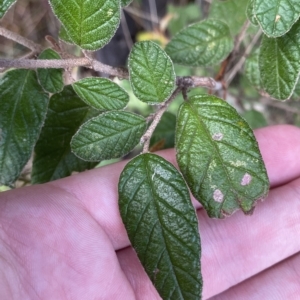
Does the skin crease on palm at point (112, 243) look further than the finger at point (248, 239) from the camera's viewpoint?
No

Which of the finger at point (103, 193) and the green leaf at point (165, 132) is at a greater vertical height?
the green leaf at point (165, 132)

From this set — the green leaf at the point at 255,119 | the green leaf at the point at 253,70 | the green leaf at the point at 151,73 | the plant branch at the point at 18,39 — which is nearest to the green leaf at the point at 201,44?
the green leaf at the point at 253,70

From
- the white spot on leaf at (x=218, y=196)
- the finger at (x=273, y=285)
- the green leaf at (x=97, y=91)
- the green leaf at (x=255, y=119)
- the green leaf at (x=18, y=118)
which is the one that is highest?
the green leaf at (x=97, y=91)

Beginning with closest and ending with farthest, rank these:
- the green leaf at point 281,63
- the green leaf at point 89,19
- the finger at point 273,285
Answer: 1. the green leaf at point 89,19
2. the green leaf at point 281,63
3. the finger at point 273,285

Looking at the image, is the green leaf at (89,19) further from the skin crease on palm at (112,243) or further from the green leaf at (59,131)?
the skin crease on palm at (112,243)

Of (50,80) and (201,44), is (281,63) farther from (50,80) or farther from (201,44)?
(50,80)

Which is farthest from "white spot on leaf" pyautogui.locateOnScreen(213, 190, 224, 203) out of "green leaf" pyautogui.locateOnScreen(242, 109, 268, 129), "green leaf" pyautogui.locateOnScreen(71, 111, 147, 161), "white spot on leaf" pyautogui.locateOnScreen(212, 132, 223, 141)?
"green leaf" pyautogui.locateOnScreen(242, 109, 268, 129)

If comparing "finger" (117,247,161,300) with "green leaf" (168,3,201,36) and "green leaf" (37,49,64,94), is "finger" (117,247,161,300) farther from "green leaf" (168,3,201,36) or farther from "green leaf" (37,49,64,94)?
"green leaf" (168,3,201,36)

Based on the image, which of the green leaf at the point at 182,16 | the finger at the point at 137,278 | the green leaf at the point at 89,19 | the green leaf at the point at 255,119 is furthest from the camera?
the green leaf at the point at 182,16

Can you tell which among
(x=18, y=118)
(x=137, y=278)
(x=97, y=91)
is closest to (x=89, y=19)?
(x=97, y=91)
